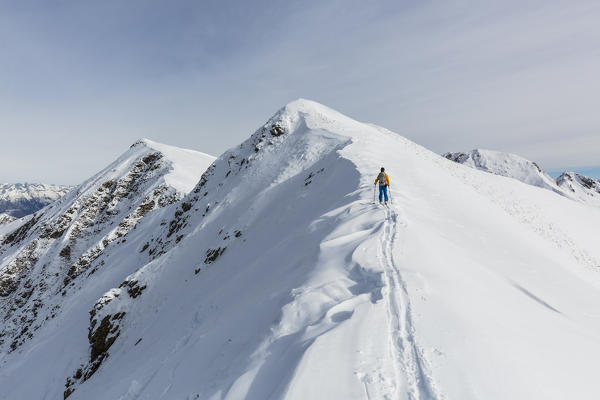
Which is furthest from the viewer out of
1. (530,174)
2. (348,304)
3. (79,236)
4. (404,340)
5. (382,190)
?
(530,174)

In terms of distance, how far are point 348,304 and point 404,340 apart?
1.45 meters

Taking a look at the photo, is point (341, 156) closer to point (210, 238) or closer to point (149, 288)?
point (210, 238)

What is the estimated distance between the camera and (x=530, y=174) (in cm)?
14875

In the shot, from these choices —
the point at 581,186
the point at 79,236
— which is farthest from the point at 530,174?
the point at 79,236

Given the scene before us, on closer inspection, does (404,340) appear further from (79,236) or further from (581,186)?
(581,186)

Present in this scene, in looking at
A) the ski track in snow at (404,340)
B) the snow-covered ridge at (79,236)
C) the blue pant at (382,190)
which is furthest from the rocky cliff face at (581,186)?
the ski track in snow at (404,340)

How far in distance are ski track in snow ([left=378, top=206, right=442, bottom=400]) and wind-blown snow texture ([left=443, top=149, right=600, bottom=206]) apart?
554 ft

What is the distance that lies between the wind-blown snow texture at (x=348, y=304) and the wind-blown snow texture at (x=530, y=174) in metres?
152

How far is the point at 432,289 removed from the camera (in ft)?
21.3

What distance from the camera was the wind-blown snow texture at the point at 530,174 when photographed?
14855 centimetres

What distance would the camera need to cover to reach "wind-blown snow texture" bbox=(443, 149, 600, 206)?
149 metres

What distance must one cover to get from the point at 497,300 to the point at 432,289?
1.95m

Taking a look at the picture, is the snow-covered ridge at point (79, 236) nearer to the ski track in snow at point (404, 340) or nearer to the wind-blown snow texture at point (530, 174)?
the ski track in snow at point (404, 340)

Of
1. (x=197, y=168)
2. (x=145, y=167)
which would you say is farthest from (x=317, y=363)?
(x=145, y=167)
